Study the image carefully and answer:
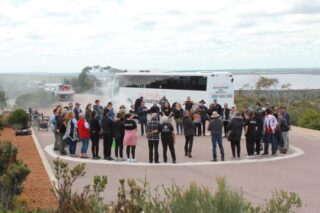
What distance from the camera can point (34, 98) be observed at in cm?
4978

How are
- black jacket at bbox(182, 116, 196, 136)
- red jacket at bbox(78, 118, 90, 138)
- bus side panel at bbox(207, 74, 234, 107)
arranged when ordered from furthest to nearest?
bus side panel at bbox(207, 74, 234, 107) < black jacket at bbox(182, 116, 196, 136) < red jacket at bbox(78, 118, 90, 138)

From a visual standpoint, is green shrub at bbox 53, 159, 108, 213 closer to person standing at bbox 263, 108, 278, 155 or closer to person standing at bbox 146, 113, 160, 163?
person standing at bbox 146, 113, 160, 163

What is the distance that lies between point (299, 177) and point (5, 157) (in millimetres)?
7069

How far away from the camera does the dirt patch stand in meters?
9.16

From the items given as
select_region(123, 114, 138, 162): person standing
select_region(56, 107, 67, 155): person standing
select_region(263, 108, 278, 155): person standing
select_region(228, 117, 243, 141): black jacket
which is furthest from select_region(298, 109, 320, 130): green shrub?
select_region(56, 107, 67, 155): person standing

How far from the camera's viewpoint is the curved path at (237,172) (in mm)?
10742

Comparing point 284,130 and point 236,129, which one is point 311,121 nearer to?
point 284,130

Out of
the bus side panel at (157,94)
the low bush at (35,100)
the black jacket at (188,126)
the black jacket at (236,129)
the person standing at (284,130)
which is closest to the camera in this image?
the black jacket at (236,129)

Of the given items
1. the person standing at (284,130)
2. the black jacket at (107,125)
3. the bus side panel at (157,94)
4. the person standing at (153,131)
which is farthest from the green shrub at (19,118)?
the person standing at (284,130)

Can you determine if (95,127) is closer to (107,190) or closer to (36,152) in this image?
(36,152)

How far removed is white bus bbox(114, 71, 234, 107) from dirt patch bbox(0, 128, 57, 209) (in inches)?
600

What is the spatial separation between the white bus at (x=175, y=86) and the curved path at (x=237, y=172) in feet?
44.8

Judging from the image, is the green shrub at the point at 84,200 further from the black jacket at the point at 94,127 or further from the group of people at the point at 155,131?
the black jacket at the point at 94,127

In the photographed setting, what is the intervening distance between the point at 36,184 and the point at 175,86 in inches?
902
